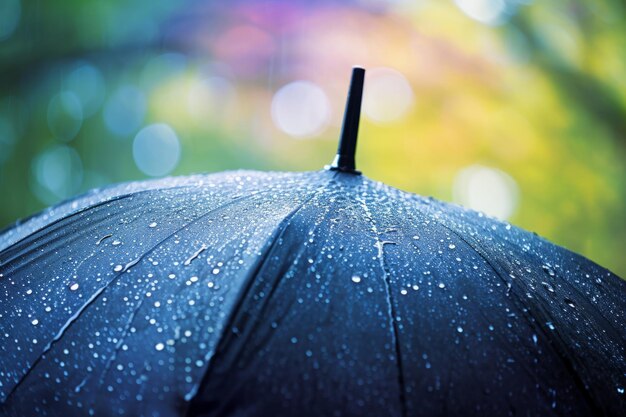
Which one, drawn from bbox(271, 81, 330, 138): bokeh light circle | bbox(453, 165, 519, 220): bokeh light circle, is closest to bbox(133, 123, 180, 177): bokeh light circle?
bbox(271, 81, 330, 138): bokeh light circle

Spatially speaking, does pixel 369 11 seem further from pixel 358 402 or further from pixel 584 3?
pixel 358 402

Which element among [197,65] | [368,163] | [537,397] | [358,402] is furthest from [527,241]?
[197,65]

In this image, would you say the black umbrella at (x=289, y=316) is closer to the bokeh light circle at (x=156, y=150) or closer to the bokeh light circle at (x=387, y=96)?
the bokeh light circle at (x=387, y=96)

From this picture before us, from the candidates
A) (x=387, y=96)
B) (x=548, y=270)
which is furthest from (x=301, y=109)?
(x=548, y=270)

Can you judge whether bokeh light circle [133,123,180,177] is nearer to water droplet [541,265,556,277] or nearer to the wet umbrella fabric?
the wet umbrella fabric

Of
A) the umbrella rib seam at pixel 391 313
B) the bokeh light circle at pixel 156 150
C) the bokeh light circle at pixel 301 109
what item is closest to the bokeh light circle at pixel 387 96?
the bokeh light circle at pixel 301 109

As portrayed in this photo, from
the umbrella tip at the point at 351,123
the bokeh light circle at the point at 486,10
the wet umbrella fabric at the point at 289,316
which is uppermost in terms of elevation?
the bokeh light circle at the point at 486,10

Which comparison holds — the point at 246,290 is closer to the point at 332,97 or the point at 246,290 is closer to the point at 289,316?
the point at 289,316
